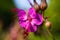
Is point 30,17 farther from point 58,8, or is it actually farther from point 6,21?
point 6,21

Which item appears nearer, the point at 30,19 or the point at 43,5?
the point at 43,5

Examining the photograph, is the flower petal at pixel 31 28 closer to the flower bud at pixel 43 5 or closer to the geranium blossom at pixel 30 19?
the geranium blossom at pixel 30 19

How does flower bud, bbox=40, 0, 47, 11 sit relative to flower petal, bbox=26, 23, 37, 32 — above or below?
above

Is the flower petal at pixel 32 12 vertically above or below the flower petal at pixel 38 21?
above

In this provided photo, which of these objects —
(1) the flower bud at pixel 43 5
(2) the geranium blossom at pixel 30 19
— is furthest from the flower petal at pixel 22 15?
(1) the flower bud at pixel 43 5

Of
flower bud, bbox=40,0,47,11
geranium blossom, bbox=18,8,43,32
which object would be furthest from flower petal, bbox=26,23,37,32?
flower bud, bbox=40,0,47,11

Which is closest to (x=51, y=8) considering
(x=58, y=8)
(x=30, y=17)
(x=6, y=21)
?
(x=58, y=8)

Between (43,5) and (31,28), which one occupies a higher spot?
(43,5)

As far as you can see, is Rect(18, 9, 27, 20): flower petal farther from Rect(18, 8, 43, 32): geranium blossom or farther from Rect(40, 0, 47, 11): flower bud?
Rect(40, 0, 47, 11): flower bud
